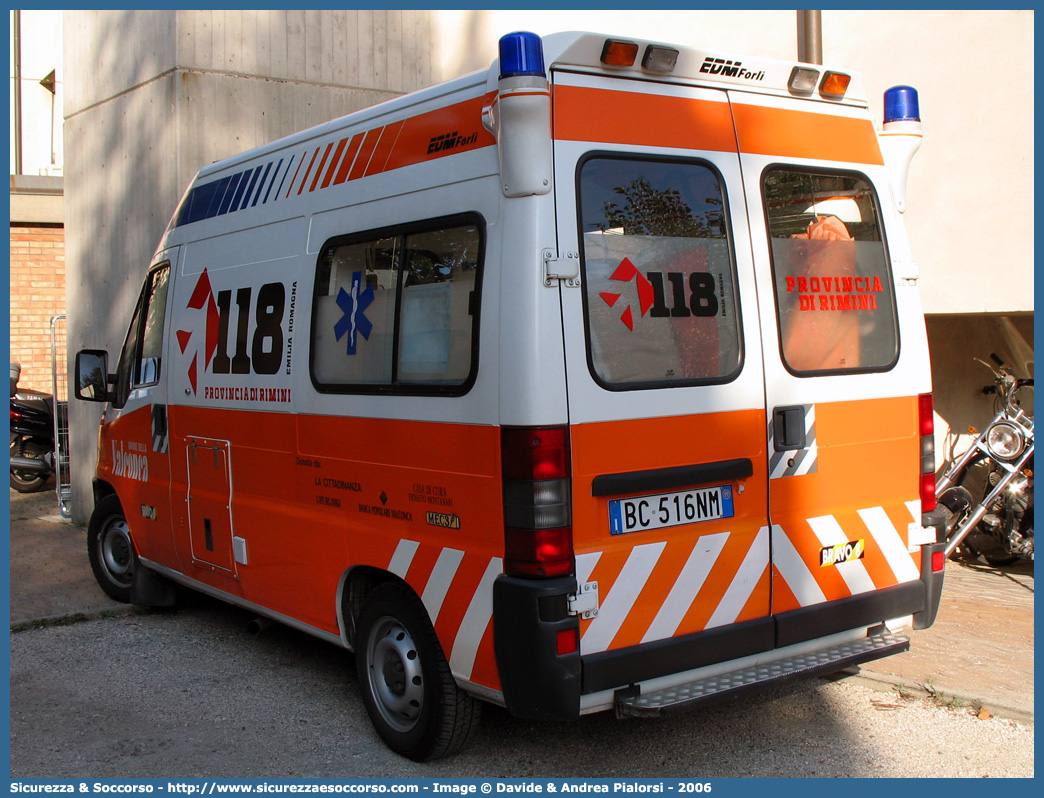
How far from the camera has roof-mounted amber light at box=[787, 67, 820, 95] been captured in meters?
4.13

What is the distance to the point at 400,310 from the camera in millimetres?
4117

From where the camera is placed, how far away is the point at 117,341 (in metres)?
8.80

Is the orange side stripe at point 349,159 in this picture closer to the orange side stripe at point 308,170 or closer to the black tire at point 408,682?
the orange side stripe at point 308,170

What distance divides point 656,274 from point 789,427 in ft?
2.71

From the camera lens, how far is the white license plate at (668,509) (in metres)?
3.60

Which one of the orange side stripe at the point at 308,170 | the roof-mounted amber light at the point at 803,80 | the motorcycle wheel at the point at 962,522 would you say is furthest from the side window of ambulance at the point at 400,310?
the motorcycle wheel at the point at 962,522

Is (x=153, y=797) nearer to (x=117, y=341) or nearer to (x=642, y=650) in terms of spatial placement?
(x=642, y=650)

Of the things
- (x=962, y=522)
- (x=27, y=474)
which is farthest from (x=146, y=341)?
Result: (x=27, y=474)

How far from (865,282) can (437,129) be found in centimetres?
193

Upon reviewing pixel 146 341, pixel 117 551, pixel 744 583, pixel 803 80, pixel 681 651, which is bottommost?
pixel 117 551

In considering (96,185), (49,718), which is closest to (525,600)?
(49,718)

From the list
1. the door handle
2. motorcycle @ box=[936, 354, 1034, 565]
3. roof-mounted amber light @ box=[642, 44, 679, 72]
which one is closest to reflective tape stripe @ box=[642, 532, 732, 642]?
the door handle

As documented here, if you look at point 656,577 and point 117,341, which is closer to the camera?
point 656,577

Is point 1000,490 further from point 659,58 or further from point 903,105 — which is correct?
point 659,58
